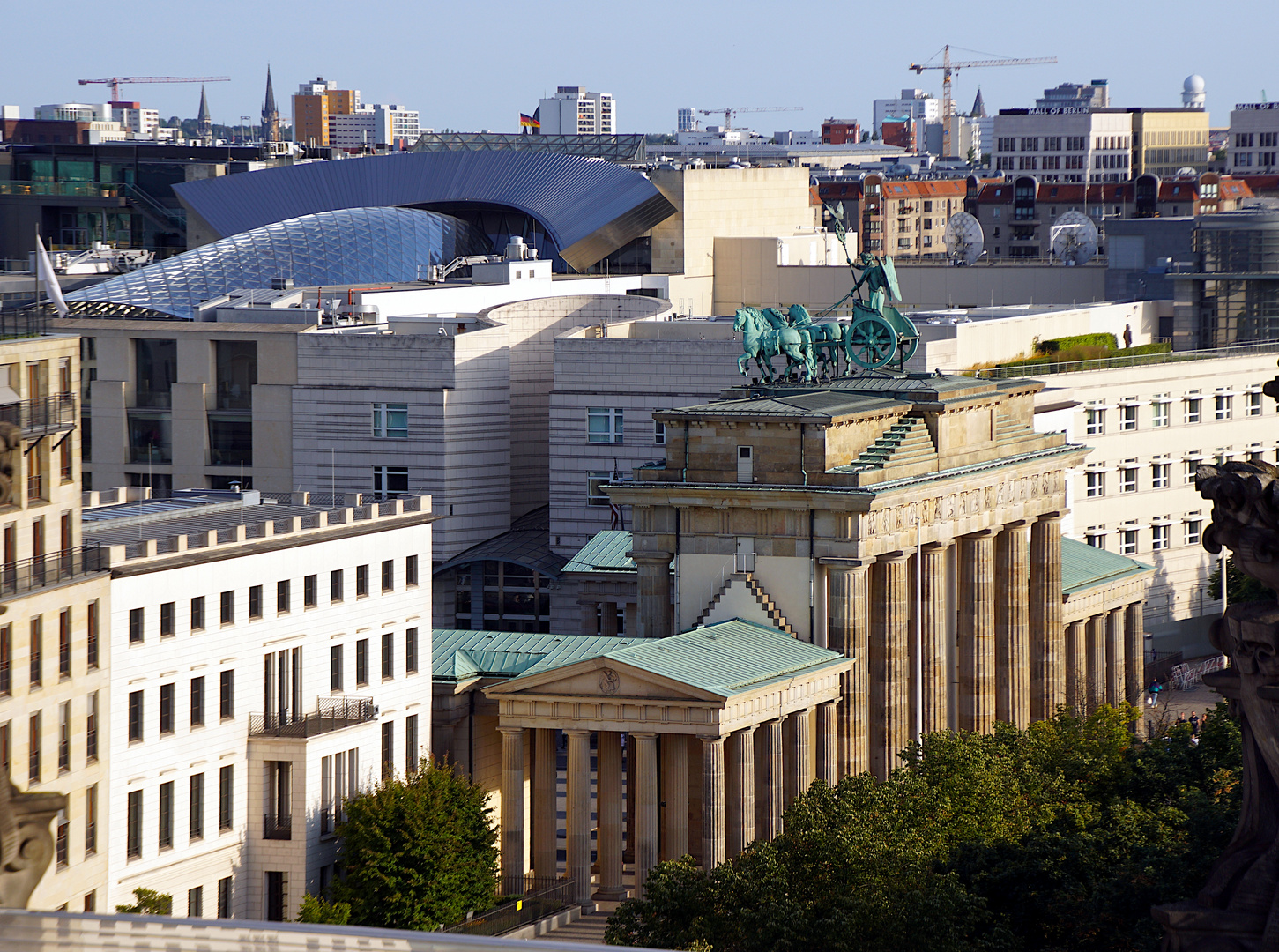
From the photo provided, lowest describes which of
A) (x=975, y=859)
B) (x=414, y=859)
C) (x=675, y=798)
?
(x=414, y=859)

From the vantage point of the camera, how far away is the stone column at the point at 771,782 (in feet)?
261

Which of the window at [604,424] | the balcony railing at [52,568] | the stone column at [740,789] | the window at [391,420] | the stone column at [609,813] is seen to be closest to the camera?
the balcony railing at [52,568]

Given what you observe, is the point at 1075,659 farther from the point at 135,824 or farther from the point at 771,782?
the point at 135,824

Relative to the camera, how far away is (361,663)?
82312mm

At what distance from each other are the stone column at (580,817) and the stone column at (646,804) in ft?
4.89

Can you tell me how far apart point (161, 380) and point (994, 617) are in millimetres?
49348

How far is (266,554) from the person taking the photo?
257ft

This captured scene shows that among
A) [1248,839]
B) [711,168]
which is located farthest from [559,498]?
[1248,839]

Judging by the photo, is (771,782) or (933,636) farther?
(933,636)

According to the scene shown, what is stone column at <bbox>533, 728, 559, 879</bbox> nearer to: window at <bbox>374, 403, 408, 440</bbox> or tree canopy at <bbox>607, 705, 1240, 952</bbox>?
tree canopy at <bbox>607, 705, 1240, 952</bbox>

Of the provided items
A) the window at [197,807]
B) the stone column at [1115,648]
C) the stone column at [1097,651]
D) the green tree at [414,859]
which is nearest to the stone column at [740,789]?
the green tree at [414,859]

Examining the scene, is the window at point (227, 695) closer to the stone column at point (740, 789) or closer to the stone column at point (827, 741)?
the stone column at point (740, 789)

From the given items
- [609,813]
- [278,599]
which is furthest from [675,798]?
[278,599]

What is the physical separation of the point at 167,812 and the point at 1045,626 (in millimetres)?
40318
